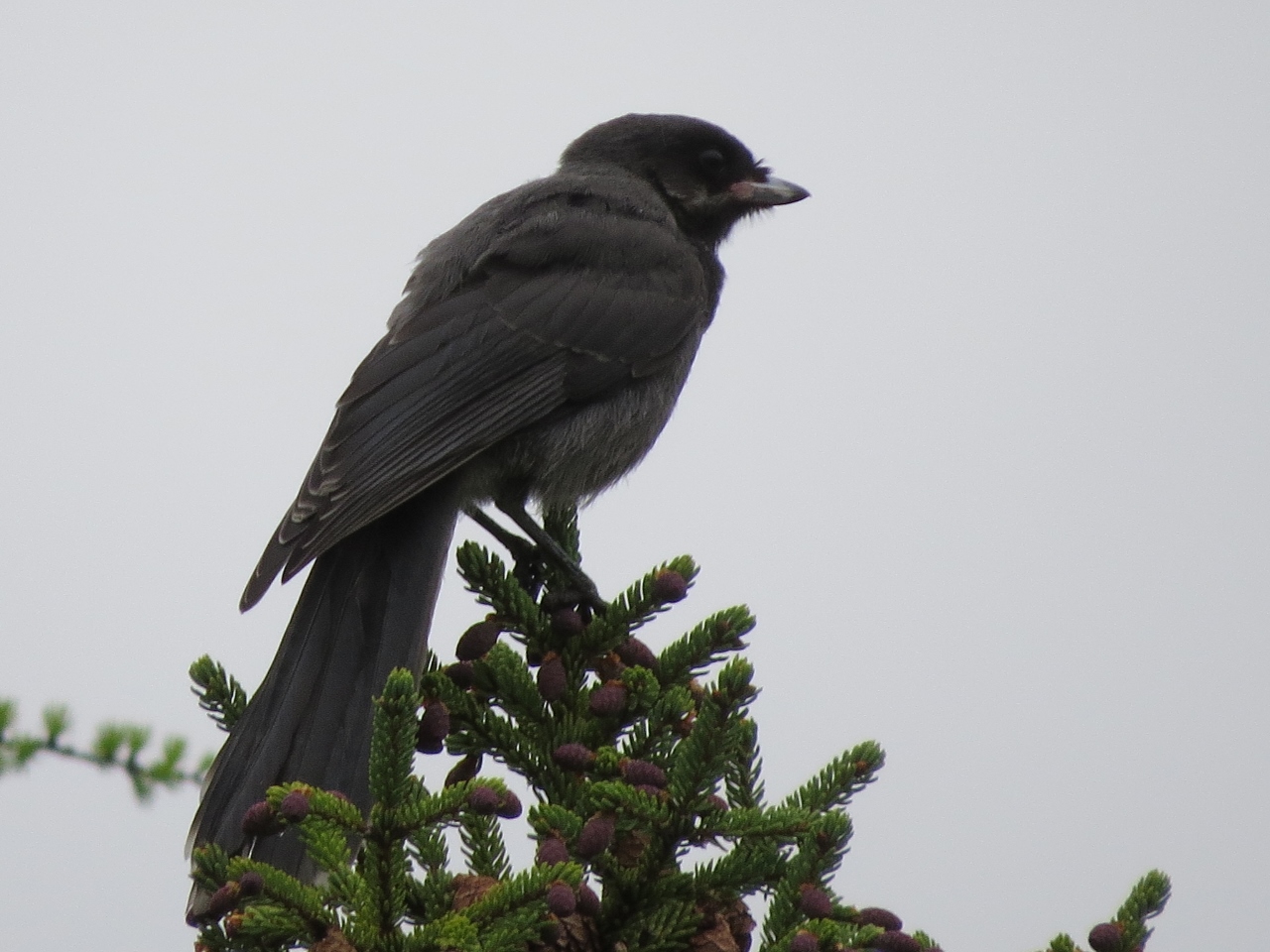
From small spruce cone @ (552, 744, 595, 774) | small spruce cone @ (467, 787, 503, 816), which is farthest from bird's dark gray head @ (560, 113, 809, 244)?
small spruce cone @ (467, 787, 503, 816)

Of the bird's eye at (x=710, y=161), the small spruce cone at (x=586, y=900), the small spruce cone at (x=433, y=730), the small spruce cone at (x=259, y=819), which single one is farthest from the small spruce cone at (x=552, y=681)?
the bird's eye at (x=710, y=161)

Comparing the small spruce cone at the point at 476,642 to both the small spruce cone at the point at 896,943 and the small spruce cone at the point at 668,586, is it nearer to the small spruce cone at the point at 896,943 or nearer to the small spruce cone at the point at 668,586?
the small spruce cone at the point at 668,586

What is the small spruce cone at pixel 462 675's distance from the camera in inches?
110

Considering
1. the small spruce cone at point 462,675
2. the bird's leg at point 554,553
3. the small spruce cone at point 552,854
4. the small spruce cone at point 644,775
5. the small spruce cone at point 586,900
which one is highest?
the bird's leg at point 554,553

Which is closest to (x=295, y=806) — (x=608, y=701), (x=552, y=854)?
(x=552, y=854)

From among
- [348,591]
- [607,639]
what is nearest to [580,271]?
[348,591]

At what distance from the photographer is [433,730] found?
2.58 meters

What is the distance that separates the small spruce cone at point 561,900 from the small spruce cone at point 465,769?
34.2 inches

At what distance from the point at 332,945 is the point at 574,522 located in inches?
87.2

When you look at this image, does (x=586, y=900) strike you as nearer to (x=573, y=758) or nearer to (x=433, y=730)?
(x=573, y=758)

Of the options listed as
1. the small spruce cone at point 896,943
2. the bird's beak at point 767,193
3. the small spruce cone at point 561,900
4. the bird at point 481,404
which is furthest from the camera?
the bird's beak at point 767,193

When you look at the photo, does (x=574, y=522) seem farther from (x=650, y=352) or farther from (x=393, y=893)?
(x=393, y=893)

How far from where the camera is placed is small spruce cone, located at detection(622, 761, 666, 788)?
7.32 ft

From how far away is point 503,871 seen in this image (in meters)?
2.45
